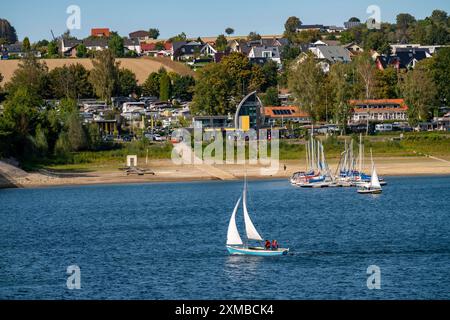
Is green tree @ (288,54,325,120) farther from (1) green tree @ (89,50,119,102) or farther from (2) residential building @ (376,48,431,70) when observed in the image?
(2) residential building @ (376,48,431,70)

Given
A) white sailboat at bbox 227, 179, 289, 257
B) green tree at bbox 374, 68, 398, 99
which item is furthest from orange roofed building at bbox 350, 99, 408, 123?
white sailboat at bbox 227, 179, 289, 257

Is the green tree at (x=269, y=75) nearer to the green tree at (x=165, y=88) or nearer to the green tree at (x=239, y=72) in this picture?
the green tree at (x=239, y=72)

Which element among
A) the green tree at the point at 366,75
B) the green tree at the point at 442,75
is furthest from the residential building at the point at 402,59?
the green tree at the point at 366,75

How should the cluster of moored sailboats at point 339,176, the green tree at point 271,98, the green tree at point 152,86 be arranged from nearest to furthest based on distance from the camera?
the cluster of moored sailboats at point 339,176 → the green tree at point 271,98 → the green tree at point 152,86

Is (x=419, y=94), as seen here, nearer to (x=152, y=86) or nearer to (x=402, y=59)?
(x=402, y=59)

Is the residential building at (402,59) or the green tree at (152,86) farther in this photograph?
the residential building at (402,59)

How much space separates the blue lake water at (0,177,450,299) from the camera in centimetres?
5003

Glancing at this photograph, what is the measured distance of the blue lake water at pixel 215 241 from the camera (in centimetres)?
5003

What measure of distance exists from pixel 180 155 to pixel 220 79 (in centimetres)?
3065

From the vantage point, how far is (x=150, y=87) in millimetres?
166750

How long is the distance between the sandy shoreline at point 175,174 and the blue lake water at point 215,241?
1806 millimetres

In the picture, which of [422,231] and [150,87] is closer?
[422,231]
